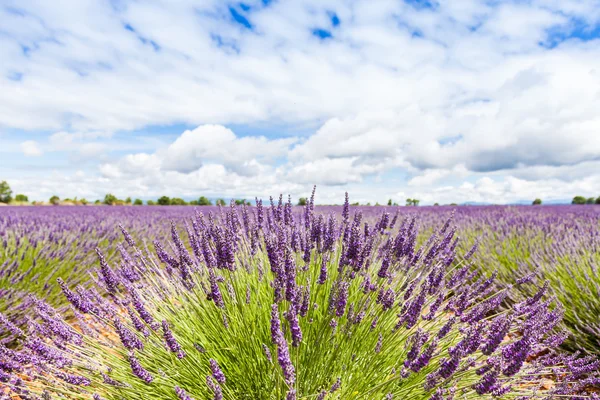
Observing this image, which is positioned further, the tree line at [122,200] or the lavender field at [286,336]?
the tree line at [122,200]

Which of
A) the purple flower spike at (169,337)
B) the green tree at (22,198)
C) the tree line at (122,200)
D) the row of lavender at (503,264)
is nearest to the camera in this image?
the purple flower spike at (169,337)

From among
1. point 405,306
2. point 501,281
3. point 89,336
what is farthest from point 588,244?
point 89,336

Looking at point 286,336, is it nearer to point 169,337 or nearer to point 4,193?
point 169,337

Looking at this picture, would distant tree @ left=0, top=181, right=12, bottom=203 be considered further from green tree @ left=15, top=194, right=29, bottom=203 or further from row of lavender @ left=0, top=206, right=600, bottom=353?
row of lavender @ left=0, top=206, right=600, bottom=353

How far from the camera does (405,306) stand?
177cm

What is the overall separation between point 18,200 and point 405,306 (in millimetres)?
45940

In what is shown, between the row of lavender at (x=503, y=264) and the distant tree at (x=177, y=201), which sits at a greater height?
the distant tree at (x=177, y=201)

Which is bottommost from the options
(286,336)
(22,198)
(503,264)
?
(503,264)

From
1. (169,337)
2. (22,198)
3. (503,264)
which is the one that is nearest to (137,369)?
(169,337)

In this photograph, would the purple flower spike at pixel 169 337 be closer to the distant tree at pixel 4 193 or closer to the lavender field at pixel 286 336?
the lavender field at pixel 286 336

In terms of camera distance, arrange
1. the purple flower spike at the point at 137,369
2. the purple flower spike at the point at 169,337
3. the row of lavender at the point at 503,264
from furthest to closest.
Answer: the row of lavender at the point at 503,264 < the purple flower spike at the point at 169,337 < the purple flower spike at the point at 137,369

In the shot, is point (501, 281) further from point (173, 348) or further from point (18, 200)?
point (18, 200)

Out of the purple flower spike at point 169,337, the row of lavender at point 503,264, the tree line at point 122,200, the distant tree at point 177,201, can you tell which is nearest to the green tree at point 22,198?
the tree line at point 122,200

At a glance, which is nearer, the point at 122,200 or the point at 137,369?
the point at 137,369
